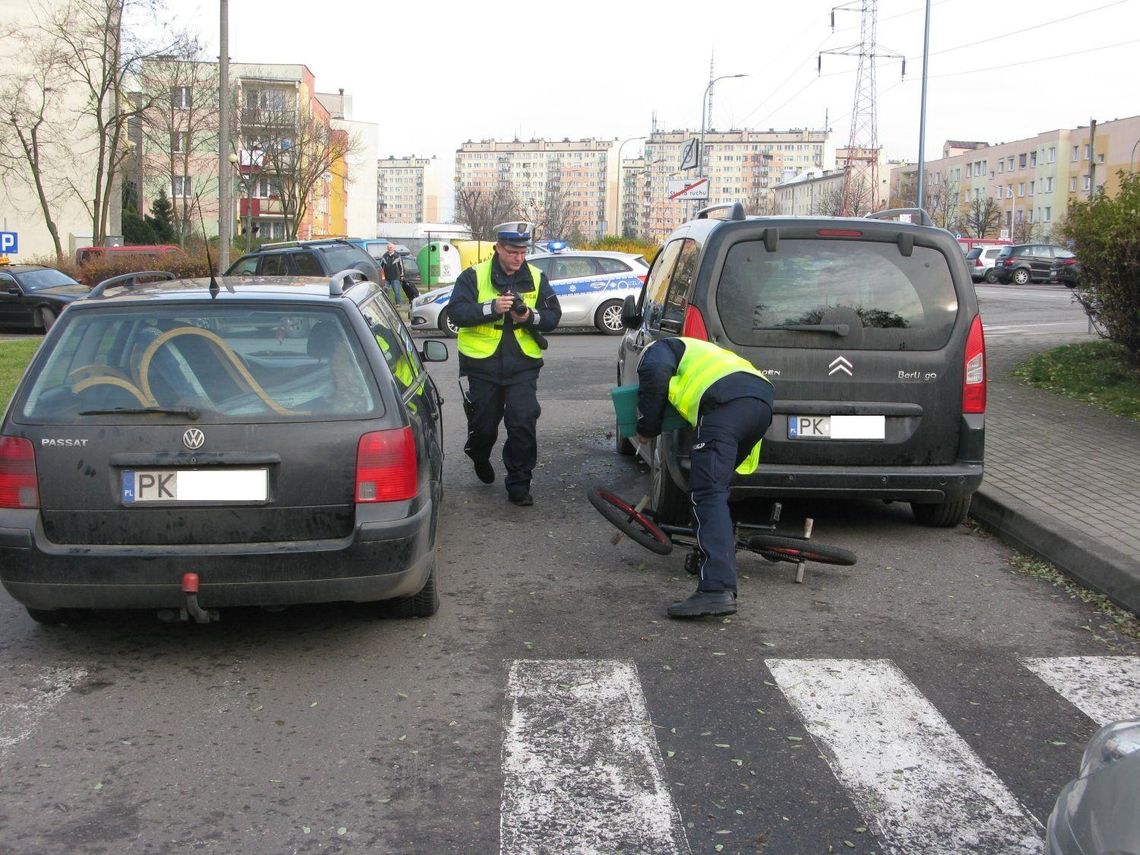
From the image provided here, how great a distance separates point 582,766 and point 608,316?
20.4 m

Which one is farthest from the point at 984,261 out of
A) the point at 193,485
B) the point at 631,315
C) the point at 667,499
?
the point at 193,485

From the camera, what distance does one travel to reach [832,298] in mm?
6902

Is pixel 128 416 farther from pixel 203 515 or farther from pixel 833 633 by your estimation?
pixel 833 633

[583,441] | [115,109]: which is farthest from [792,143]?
[583,441]

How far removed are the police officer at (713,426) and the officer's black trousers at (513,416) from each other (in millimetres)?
2211

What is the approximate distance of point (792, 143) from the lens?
162 metres

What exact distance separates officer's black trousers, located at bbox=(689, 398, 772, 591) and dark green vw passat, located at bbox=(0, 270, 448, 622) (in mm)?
1370

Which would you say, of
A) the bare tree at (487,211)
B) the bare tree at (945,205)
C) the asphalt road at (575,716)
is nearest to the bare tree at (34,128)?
the bare tree at (487,211)

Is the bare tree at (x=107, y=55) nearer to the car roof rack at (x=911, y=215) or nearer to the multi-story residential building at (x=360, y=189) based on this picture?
the car roof rack at (x=911, y=215)

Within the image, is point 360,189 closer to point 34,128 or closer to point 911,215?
point 34,128

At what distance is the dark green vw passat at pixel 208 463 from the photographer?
479 centimetres

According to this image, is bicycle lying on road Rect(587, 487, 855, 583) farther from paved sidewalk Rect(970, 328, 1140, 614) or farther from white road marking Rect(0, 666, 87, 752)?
white road marking Rect(0, 666, 87, 752)

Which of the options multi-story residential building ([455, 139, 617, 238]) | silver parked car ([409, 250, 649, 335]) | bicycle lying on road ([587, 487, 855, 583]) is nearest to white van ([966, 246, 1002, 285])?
silver parked car ([409, 250, 649, 335])

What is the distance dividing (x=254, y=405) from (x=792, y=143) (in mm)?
164670
